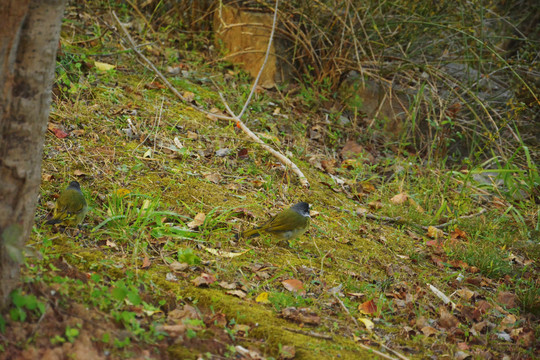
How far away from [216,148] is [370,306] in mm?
2650

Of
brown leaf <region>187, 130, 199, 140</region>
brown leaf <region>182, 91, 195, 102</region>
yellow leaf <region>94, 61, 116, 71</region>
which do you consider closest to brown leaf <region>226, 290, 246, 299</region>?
brown leaf <region>187, 130, 199, 140</region>

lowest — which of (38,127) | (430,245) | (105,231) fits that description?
(430,245)

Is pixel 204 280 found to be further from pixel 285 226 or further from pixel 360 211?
pixel 360 211

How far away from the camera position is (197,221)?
4.13 m

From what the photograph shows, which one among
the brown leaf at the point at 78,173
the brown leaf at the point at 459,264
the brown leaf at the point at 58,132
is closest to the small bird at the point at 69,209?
the brown leaf at the point at 78,173

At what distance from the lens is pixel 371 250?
4699 millimetres

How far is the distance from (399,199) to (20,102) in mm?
4459

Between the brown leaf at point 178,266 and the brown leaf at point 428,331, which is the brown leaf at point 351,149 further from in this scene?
the brown leaf at point 178,266

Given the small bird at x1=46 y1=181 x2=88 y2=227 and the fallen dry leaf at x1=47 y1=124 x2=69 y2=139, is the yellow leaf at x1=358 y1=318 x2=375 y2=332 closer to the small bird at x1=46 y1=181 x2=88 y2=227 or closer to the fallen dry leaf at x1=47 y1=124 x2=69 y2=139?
the small bird at x1=46 y1=181 x2=88 y2=227

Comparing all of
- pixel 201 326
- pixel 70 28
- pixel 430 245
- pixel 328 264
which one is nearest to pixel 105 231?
pixel 201 326

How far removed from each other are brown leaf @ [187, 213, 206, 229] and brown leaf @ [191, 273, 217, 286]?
679 mm

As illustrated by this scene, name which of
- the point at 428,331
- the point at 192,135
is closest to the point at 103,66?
the point at 192,135

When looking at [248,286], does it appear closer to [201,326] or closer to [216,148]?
[201,326]

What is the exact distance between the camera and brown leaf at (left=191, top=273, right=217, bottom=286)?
11.0 feet
